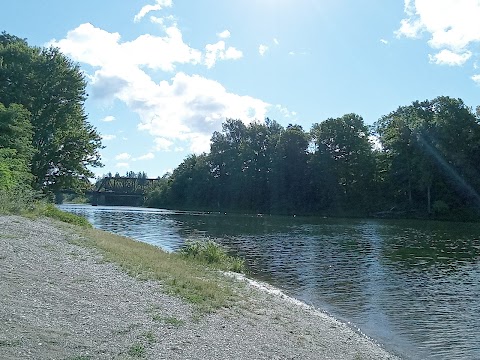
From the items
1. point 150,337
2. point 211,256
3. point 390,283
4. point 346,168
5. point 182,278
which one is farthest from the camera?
point 346,168

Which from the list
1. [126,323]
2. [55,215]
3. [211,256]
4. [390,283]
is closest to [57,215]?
[55,215]

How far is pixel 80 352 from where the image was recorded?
26.3 feet

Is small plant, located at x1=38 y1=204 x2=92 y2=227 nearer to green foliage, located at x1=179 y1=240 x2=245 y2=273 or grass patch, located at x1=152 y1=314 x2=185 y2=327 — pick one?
green foliage, located at x1=179 y1=240 x2=245 y2=273

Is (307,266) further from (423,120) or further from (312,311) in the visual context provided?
(423,120)

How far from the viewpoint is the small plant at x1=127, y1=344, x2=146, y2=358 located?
8316 millimetres

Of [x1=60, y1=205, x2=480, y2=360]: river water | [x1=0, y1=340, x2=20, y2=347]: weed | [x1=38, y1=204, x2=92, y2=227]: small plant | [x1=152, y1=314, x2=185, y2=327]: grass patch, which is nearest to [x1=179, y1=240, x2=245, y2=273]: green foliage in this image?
[x1=60, y1=205, x2=480, y2=360]: river water

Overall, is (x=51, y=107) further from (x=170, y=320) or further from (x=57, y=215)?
(x=170, y=320)

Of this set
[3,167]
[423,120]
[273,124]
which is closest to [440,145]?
[423,120]

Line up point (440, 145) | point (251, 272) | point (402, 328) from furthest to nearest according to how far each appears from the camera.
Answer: point (440, 145), point (251, 272), point (402, 328)

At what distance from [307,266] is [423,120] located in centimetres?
7617

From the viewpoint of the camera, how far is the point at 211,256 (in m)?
25.8

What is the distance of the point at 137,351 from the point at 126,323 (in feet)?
6.42

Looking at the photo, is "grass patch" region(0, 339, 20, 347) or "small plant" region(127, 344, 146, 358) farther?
"small plant" region(127, 344, 146, 358)

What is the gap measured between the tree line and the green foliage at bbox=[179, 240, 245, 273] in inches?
2852
